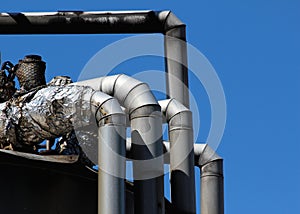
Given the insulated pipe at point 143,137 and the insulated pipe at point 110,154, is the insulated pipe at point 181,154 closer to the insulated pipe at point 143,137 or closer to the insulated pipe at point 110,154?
the insulated pipe at point 143,137

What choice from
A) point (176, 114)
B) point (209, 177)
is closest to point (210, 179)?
point (209, 177)

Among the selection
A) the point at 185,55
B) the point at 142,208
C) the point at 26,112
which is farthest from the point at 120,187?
the point at 185,55

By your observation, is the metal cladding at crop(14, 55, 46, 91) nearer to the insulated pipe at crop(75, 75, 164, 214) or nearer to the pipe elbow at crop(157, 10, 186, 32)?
the insulated pipe at crop(75, 75, 164, 214)

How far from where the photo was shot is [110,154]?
533 inches

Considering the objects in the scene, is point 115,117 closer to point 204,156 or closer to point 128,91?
point 128,91

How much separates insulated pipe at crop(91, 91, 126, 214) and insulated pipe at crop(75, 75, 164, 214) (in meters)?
0.68

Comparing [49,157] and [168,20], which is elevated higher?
[168,20]

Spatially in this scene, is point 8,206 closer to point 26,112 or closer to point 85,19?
point 26,112

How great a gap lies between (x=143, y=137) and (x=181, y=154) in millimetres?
1253

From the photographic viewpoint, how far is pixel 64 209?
14.2 metres

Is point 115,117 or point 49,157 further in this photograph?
point 49,157

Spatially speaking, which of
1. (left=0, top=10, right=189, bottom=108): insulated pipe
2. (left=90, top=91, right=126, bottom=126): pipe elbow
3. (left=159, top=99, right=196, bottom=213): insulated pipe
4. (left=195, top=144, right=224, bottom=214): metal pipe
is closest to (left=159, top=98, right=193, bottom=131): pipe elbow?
(left=159, top=99, right=196, bottom=213): insulated pipe

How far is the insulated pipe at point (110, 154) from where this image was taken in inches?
525

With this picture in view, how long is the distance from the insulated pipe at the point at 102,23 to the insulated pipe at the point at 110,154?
2928mm
